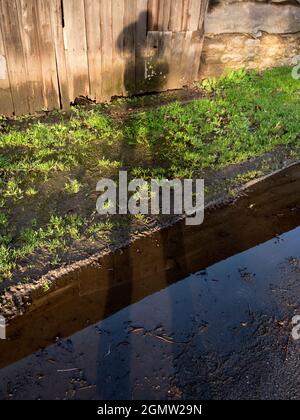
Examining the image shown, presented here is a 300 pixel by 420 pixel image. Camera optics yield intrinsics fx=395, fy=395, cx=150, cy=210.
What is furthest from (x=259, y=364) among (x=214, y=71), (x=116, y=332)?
(x=214, y=71)

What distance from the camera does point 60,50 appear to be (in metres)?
5.96

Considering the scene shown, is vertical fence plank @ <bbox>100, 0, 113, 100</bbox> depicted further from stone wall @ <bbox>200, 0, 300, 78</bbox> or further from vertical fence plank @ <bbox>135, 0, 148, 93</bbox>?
stone wall @ <bbox>200, 0, 300, 78</bbox>

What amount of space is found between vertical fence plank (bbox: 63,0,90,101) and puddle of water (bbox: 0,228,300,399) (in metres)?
3.93

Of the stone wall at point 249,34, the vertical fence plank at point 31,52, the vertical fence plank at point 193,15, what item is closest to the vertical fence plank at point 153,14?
the vertical fence plank at point 193,15

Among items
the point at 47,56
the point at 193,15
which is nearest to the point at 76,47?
the point at 47,56

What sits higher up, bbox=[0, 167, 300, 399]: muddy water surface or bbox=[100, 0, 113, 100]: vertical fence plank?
bbox=[100, 0, 113, 100]: vertical fence plank

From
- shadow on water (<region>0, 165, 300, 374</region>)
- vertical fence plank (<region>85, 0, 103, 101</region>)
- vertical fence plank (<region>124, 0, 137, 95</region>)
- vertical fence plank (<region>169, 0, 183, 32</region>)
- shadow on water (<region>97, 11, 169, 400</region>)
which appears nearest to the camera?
shadow on water (<region>0, 165, 300, 374</region>)

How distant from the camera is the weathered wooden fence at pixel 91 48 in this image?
5.65 m

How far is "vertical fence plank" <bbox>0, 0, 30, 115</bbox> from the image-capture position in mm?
5418

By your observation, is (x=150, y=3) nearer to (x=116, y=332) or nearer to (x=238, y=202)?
(x=238, y=202)

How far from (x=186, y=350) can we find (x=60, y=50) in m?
4.74

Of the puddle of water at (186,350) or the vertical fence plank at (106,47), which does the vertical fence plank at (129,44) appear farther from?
the puddle of water at (186,350)

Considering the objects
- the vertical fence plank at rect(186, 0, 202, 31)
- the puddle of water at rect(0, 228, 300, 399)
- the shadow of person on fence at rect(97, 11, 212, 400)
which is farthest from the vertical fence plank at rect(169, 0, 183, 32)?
the puddle of water at rect(0, 228, 300, 399)

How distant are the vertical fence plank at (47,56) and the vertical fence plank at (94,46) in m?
0.57
